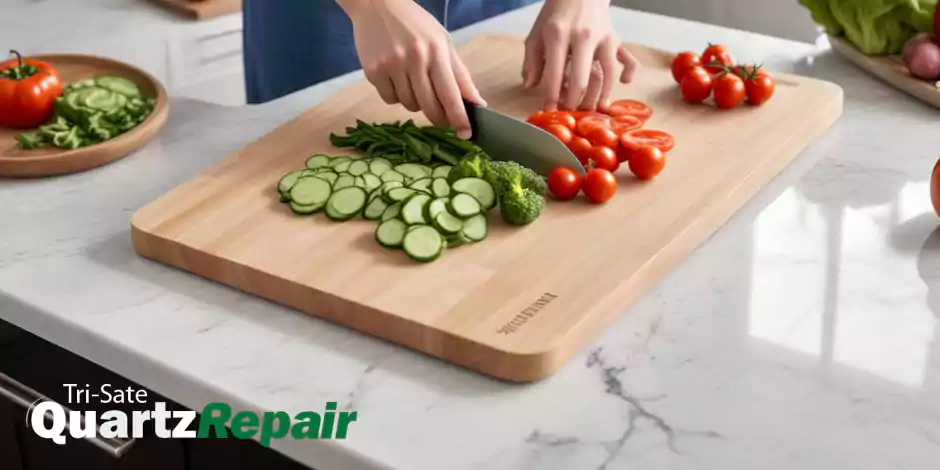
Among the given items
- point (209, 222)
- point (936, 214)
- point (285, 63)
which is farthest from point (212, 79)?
point (936, 214)

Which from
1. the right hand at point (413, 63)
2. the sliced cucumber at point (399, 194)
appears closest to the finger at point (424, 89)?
the right hand at point (413, 63)

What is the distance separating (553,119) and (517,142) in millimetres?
115

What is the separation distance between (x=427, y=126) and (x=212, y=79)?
1442 millimetres

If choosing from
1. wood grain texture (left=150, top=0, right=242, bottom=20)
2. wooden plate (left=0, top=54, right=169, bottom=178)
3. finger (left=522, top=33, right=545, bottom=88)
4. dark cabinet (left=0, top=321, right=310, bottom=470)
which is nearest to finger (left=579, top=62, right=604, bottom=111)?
finger (left=522, top=33, right=545, bottom=88)

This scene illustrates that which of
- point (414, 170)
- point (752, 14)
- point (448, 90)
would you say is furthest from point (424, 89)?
point (752, 14)

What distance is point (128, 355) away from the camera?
1182 mm

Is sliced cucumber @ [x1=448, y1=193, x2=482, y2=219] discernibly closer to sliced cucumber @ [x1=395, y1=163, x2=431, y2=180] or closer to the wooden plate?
sliced cucumber @ [x1=395, y1=163, x2=431, y2=180]

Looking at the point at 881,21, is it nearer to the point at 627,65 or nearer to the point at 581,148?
the point at 627,65

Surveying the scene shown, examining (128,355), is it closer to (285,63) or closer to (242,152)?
(242,152)

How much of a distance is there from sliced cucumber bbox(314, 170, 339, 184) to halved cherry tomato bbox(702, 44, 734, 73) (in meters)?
0.70

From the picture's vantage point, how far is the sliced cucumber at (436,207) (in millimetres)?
1330

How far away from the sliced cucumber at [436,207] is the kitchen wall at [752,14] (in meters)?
2.00

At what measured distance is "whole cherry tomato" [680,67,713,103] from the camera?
1702 mm

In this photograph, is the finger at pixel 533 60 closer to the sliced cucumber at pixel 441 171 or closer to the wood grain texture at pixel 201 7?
the sliced cucumber at pixel 441 171
